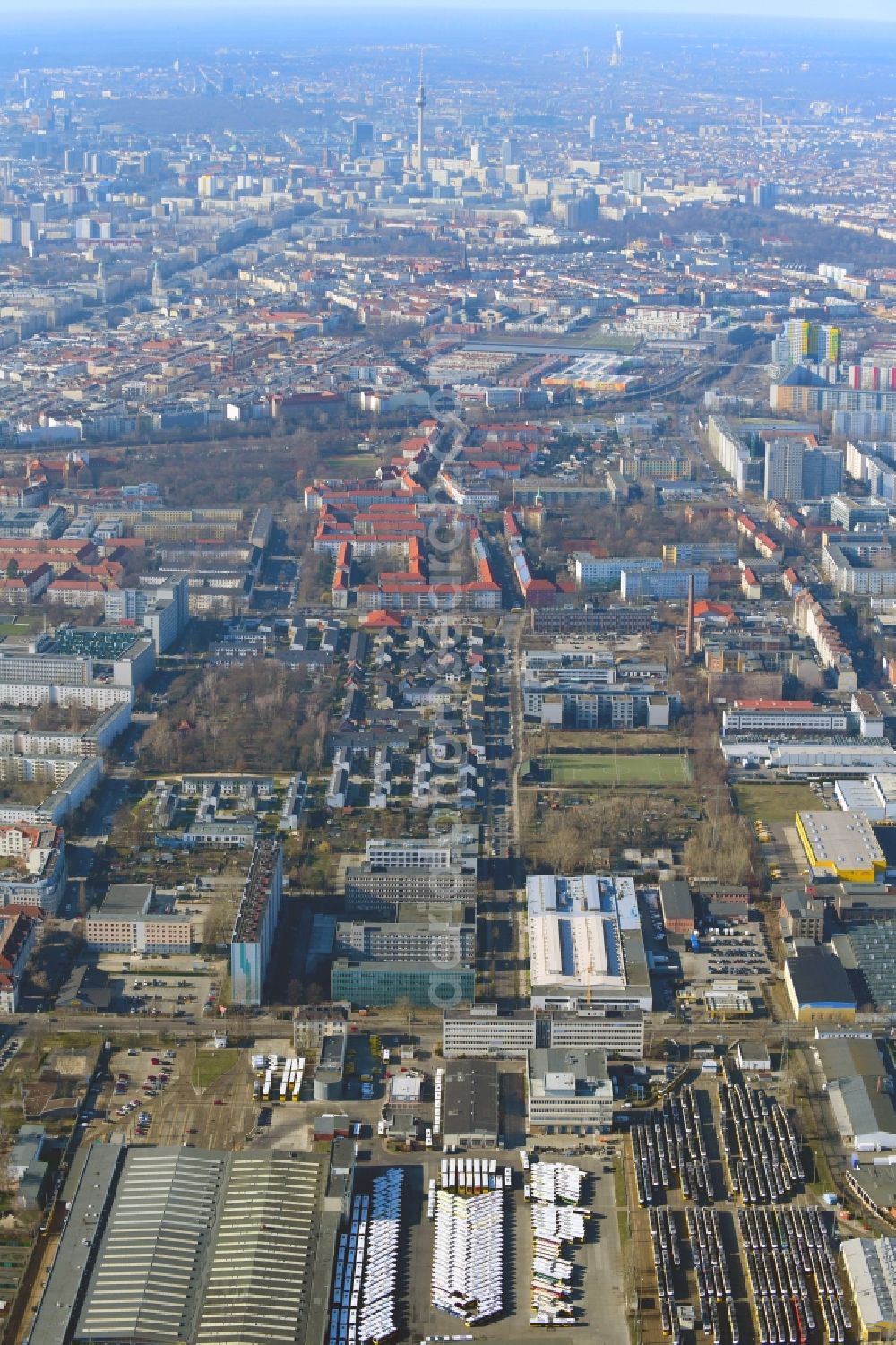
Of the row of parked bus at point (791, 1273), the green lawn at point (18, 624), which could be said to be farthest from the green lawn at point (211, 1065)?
the green lawn at point (18, 624)

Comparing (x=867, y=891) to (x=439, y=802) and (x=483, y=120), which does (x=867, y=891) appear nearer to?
(x=439, y=802)

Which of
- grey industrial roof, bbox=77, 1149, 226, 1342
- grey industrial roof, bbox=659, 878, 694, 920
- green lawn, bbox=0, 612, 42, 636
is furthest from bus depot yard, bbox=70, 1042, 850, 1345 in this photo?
green lawn, bbox=0, 612, 42, 636

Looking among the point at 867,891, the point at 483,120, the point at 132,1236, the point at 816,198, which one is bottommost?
the point at 132,1236

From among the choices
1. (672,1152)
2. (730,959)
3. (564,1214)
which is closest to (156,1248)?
(564,1214)

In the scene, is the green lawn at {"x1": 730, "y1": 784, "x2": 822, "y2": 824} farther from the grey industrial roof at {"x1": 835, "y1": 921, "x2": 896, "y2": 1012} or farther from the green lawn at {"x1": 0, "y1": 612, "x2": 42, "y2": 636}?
the green lawn at {"x1": 0, "y1": 612, "x2": 42, "y2": 636}

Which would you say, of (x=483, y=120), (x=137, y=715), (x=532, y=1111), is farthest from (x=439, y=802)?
(x=483, y=120)

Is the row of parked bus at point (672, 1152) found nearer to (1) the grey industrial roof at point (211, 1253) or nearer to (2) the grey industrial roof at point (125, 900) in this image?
(1) the grey industrial roof at point (211, 1253)
